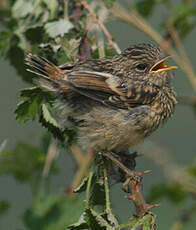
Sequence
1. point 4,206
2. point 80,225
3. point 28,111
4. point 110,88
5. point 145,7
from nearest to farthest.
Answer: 1. point 80,225
2. point 28,111
3. point 4,206
4. point 110,88
5. point 145,7

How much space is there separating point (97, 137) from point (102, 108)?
23 cm

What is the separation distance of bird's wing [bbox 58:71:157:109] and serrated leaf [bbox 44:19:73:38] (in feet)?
1.05

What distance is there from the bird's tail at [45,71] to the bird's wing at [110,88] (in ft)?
0.27

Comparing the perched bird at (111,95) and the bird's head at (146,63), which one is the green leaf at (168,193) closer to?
the perched bird at (111,95)

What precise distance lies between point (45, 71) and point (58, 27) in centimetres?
37

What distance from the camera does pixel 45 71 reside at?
3.73 m

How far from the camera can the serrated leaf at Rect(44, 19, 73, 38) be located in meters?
3.81

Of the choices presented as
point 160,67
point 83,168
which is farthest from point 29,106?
point 160,67

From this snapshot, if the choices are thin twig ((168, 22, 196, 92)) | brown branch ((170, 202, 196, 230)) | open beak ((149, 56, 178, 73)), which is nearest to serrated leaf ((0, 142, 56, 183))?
brown branch ((170, 202, 196, 230))

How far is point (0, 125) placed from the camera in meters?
12.6

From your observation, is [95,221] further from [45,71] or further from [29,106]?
[45,71]

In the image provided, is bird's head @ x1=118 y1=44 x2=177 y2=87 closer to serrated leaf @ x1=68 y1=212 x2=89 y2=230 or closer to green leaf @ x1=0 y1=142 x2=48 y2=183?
green leaf @ x1=0 y1=142 x2=48 y2=183

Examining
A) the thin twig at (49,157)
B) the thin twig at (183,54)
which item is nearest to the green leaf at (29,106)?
the thin twig at (49,157)

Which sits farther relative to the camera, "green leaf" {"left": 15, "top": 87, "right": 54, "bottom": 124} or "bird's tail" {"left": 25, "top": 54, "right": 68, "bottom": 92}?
"bird's tail" {"left": 25, "top": 54, "right": 68, "bottom": 92}
